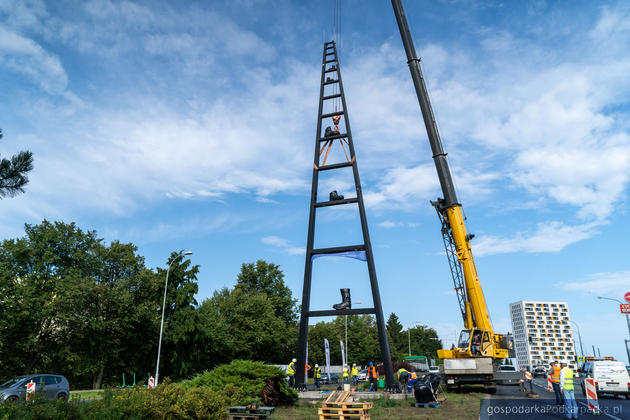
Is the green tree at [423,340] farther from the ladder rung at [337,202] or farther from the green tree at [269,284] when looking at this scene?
the ladder rung at [337,202]

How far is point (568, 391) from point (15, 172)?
14944mm

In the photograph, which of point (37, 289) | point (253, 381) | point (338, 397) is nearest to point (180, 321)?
point (37, 289)

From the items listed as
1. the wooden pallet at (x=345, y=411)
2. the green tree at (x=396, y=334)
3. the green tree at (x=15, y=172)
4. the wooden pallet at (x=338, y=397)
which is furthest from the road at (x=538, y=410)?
the green tree at (x=396, y=334)

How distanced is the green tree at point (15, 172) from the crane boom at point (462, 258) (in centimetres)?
1798

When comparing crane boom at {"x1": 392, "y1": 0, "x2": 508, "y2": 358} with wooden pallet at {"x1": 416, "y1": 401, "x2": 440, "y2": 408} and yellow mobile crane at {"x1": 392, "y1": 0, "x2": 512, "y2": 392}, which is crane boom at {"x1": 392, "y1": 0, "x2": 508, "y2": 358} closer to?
yellow mobile crane at {"x1": 392, "y1": 0, "x2": 512, "y2": 392}

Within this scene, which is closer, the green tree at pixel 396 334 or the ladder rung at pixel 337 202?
the ladder rung at pixel 337 202

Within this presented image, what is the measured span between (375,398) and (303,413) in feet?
14.7

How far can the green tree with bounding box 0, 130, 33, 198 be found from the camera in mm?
8391

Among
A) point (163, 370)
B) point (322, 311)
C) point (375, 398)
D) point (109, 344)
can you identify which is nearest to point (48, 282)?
point (109, 344)

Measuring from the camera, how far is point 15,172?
27.7ft

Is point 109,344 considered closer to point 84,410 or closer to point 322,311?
point 322,311

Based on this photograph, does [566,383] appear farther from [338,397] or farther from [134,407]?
[134,407]

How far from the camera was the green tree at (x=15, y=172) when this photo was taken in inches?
330

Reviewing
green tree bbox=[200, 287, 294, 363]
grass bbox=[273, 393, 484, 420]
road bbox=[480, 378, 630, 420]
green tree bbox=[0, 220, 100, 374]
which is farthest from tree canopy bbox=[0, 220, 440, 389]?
road bbox=[480, 378, 630, 420]
